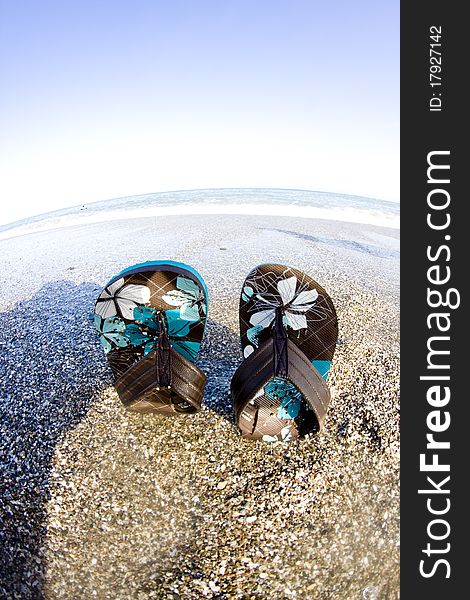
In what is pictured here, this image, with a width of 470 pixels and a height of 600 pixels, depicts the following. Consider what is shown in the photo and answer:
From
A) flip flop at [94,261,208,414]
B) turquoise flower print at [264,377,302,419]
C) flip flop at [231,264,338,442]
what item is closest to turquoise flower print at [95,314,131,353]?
flip flop at [94,261,208,414]

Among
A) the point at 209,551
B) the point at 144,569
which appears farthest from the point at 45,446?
the point at 209,551

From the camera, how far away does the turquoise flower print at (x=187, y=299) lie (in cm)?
173

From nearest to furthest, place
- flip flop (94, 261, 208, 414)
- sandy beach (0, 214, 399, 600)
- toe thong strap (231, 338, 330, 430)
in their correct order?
sandy beach (0, 214, 399, 600) < toe thong strap (231, 338, 330, 430) < flip flop (94, 261, 208, 414)

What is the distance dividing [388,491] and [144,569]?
81 centimetres

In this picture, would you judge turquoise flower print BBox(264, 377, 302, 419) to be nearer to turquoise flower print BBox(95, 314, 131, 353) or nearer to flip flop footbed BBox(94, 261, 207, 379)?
flip flop footbed BBox(94, 261, 207, 379)

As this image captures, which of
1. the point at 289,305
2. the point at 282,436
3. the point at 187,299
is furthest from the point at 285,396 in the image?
the point at 187,299

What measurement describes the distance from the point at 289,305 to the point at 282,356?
0.35 m

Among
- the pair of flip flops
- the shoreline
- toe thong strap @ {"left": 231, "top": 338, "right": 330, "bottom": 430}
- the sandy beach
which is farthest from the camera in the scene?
the shoreline

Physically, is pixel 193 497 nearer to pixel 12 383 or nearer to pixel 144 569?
pixel 144 569

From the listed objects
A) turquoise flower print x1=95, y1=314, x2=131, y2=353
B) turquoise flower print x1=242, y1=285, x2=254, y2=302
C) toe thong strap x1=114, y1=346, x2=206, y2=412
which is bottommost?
toe thong strap x1=114, y1=346, x2=206, y2=412

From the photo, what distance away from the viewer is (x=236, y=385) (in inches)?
58.7

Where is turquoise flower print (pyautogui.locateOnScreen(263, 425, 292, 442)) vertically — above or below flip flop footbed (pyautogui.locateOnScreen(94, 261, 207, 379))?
below

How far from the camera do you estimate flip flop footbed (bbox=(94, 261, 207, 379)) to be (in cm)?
171

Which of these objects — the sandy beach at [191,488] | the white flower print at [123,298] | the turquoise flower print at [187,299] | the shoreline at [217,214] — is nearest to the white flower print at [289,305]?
the turquoise flower print at [187,299]
